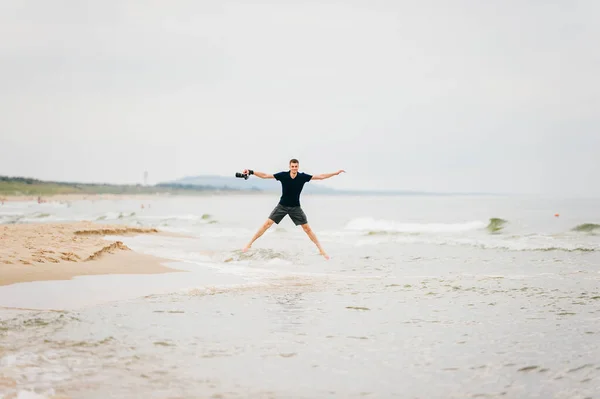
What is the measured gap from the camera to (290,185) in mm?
13969

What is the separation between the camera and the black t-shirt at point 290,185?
13867 millimetres

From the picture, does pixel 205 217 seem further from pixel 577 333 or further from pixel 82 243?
pixel 577 333

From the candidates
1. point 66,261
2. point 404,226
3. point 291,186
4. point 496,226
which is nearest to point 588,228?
point 496,226

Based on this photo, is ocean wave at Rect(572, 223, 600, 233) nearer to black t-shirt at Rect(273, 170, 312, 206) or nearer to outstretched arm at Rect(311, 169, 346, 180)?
outstretched arm at Rect(311, 169, 346, 180)

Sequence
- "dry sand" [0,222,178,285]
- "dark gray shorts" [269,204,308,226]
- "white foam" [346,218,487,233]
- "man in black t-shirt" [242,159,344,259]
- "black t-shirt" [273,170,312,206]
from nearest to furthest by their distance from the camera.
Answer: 1. "dry sand" [0,222,178,285]
2. "man in black t-shirt" [242,159,344,259]
3. "black t-shirt" [273,170,312,206]
4. "dark gray shorts" [269,204,308,226]
5. "white foam" [346,218,487,233]

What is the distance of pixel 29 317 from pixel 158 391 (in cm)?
326

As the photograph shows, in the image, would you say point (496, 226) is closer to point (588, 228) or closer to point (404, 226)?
point (588, 228)

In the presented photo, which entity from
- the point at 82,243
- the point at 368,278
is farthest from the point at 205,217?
the point at 368,278

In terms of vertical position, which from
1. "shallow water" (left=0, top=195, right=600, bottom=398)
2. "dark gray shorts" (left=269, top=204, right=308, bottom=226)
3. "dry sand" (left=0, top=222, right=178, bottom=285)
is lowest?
"shallow water" (left=0, top=195, right=600, bottom=398)

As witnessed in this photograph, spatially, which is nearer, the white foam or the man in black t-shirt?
the man in black t-shirt

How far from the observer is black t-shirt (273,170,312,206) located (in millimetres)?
13867

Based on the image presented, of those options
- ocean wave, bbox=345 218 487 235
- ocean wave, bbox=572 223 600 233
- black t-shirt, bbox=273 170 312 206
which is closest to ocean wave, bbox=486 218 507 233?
ocean wave, bbox=345 218 487 235

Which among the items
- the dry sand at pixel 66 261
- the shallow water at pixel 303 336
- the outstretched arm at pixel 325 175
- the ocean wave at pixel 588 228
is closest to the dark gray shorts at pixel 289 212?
the outstretched arm at pixel 325 175

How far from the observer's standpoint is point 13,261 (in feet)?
34.1
